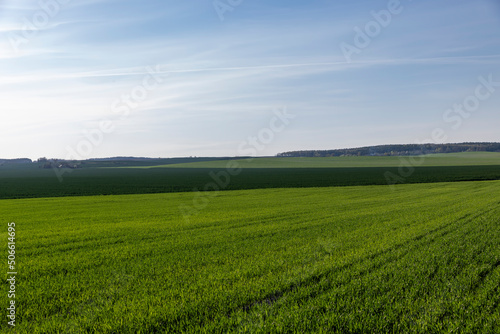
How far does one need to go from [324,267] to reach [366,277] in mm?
1192

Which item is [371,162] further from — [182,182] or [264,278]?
[264,278]

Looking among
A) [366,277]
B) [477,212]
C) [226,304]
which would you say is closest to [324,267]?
[366,277]

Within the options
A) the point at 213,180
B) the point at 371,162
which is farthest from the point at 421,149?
the point at 213,180

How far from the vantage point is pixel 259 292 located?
7945 millimetres

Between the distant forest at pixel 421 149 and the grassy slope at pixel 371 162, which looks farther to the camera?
the distant forest at pixel 421 149

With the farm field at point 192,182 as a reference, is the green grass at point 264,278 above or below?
below

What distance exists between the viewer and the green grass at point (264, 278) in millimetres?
6609

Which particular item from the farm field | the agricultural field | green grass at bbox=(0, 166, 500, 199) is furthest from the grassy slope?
green grass at bbox=(0, 166, 500, 199)

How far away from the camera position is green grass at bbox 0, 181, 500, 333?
21.7ft

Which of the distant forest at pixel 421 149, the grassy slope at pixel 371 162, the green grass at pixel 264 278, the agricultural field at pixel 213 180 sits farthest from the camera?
the distant forest at pixel 421 149

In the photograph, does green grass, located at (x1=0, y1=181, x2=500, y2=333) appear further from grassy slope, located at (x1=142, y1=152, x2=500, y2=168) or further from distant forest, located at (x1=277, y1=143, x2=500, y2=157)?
distant forest, located at (x1=277, y1=143, x2=500, y2=157)

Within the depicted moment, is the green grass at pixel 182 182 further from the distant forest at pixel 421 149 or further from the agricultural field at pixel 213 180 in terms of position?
the distant forest at pixel 421 149

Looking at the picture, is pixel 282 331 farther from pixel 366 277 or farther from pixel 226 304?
pixel 366 277

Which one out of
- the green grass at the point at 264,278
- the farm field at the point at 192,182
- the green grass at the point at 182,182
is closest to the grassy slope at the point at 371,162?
the farm field at the point at 192,182
